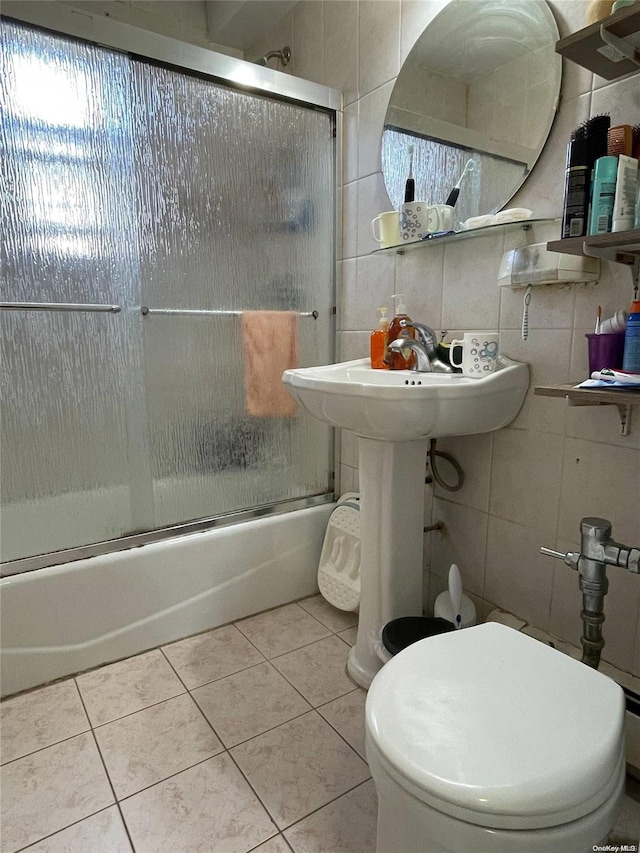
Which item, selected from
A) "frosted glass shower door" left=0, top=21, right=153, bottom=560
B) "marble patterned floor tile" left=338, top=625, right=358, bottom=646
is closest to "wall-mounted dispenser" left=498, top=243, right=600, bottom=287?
"frosted glass shower door" left=0, top=21, right=153, bottom=560

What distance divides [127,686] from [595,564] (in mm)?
1255

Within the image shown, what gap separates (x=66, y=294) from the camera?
143cm

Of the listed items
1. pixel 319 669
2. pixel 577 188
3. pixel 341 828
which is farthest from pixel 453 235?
pixel 341 828

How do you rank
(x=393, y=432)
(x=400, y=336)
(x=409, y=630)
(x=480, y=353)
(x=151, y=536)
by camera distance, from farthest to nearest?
(x=151, y=536), (x=400, y=336), (x=409, y=630), (x=480, y=353), (x=393, y=432)

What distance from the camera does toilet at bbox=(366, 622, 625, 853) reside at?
0.65m

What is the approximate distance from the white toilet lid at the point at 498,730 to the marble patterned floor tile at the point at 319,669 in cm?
65

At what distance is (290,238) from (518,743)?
62.4 inches

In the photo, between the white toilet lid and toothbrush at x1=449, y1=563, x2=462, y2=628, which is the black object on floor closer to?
toothbrush at x1=449, y1=563, x2=462, y2=628

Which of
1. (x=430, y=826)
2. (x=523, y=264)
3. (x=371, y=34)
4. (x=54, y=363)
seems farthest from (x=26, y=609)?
(x=371, y=34)

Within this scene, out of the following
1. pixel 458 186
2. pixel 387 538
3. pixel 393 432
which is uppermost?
pixel 458 186

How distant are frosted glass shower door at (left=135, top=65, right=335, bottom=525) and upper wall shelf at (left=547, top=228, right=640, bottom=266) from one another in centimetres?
99

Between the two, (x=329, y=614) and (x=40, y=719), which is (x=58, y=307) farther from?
(x=329, y=614)

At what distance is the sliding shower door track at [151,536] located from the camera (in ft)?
4.77

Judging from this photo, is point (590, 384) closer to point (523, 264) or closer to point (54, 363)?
point (523, 264)
